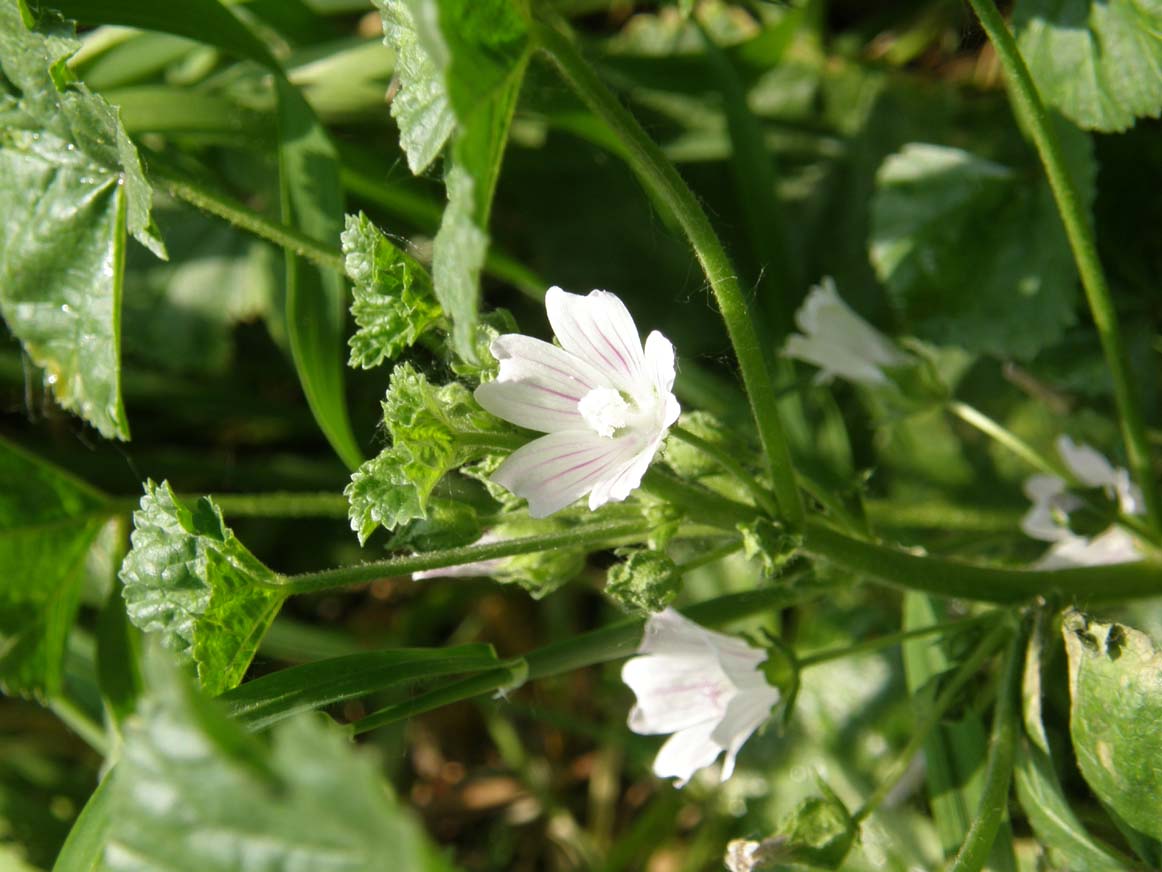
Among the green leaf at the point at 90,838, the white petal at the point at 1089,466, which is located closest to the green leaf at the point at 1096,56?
the white petal at the point at 1089,466

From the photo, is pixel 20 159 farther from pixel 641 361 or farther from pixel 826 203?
pixel 826 203

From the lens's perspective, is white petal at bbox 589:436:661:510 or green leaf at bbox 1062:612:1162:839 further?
green leaf at bbox 1062:612:1162:839

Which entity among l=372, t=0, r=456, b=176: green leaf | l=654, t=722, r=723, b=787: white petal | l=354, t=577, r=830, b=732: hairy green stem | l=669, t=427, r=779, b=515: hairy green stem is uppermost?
l=372, t=0, r=456, b=176: green leaf

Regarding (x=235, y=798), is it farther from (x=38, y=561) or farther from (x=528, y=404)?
(x=38, y=561)

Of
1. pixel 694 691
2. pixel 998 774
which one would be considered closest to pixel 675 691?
pixel 694 691

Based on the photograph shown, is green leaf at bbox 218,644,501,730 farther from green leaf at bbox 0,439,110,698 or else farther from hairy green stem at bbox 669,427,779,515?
green leaf at bbox 0,439,110,698

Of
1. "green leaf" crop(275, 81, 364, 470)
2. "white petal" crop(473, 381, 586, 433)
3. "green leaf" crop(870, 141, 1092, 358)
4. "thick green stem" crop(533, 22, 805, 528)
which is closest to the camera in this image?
"thick green stem" crop(533, 22, 805, 528)

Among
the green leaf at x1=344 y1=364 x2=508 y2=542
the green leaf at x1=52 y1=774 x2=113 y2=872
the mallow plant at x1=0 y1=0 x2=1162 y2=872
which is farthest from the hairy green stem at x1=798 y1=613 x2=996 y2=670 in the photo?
the green leaf at x1=52 y1=774 x2=113 y2=872

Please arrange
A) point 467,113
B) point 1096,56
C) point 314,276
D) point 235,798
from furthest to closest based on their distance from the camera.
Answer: point 314,276
point 1096,56
point 467,113
point 235,798
